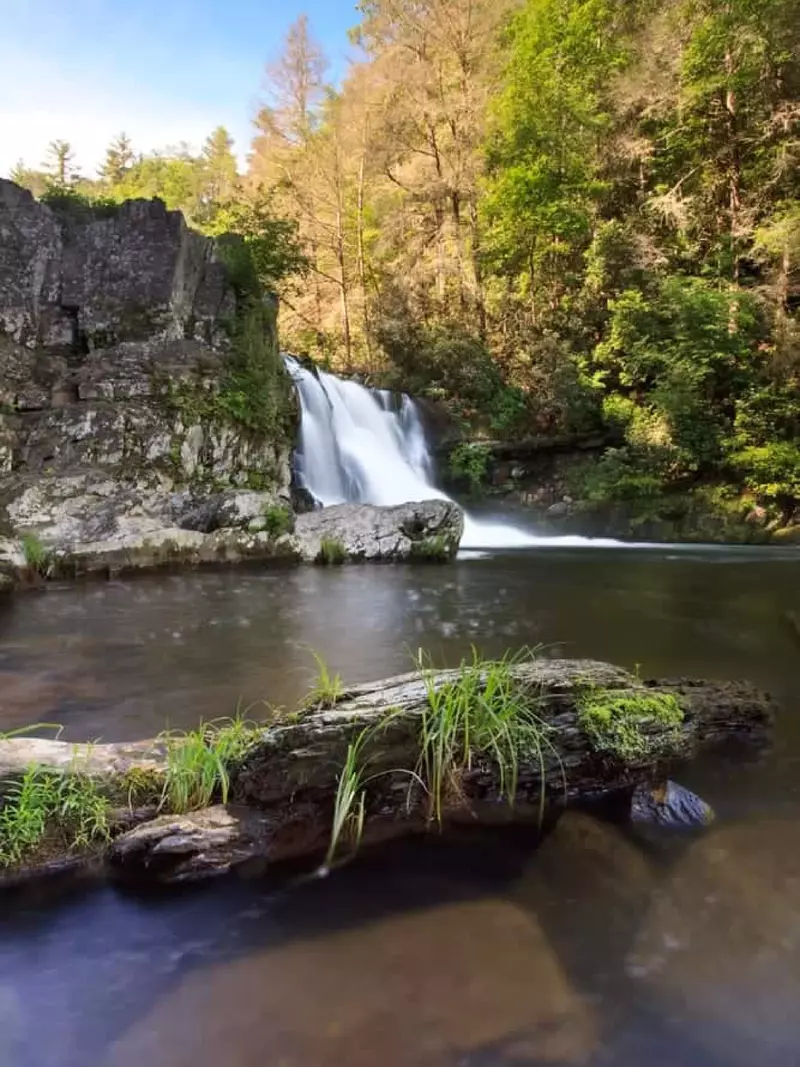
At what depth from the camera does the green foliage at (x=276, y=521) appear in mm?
10719

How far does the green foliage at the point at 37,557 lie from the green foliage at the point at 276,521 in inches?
129

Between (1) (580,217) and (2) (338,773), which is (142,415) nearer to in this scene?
(2) (338,773)

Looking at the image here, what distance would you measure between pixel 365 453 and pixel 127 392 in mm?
5445

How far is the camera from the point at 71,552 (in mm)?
9367

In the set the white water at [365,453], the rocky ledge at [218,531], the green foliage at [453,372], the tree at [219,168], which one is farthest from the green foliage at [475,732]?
the tree at [219,168]

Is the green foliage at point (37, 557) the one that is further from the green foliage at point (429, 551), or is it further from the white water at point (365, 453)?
the white water at point (365, 453)

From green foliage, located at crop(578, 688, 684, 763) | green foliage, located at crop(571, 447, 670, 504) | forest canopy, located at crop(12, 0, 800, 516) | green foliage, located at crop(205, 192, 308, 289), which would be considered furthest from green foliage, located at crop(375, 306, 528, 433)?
green foliage, located at crop(578, 688, 684, 763)

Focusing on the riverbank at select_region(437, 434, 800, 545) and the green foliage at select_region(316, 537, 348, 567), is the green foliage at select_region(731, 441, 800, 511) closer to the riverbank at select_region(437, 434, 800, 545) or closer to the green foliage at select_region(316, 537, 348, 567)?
the riverbank at select_region(437, 434, 800, 545)

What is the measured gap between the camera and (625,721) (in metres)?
3.00

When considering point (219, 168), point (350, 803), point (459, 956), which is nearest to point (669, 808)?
point (459, 956)

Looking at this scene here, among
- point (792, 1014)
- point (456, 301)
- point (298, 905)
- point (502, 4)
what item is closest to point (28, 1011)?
point (298, 905)

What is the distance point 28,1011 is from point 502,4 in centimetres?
2528

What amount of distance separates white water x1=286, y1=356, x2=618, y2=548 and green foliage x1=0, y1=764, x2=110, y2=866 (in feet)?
36.2

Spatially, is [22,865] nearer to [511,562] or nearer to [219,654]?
[219,654]
